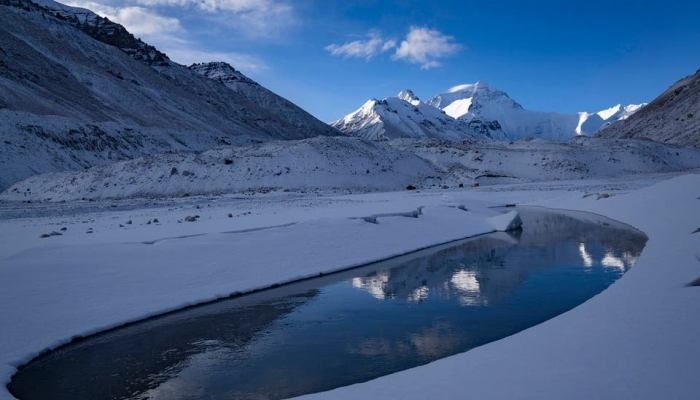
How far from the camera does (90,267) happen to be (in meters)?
12.7

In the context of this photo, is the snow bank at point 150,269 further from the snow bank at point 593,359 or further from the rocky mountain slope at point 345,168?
the rocky mountain slope at point 345,168

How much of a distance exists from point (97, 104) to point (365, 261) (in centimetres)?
9550

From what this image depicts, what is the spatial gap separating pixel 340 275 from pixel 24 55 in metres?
107

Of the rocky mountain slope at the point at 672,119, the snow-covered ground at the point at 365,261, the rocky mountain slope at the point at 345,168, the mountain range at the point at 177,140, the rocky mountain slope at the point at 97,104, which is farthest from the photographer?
the rocky mountain slope at the point at 672,119

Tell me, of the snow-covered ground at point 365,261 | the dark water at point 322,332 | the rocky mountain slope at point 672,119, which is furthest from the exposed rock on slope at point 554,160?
the dark water at point 322,332

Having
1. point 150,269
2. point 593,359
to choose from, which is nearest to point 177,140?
point 150,269

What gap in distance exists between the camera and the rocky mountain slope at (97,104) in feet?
196

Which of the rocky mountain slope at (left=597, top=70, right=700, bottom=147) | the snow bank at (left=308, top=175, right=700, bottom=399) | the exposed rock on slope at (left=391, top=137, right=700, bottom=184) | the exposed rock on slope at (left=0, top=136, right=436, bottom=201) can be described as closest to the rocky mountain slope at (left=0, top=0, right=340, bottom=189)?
the exposed rock on slope at (left=0, top=136, right=436, bottom=201)

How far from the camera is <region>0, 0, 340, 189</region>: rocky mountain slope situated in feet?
196

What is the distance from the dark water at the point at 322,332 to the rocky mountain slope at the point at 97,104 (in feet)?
167

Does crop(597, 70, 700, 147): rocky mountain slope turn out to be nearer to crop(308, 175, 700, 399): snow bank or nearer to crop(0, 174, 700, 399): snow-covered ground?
crop(0, 174, 700, 399): snow-covered ground

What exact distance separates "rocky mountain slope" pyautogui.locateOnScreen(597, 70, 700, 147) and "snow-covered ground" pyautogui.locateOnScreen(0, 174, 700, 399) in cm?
9662

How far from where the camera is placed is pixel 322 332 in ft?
31.8

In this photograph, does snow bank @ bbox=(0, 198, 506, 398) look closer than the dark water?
No
